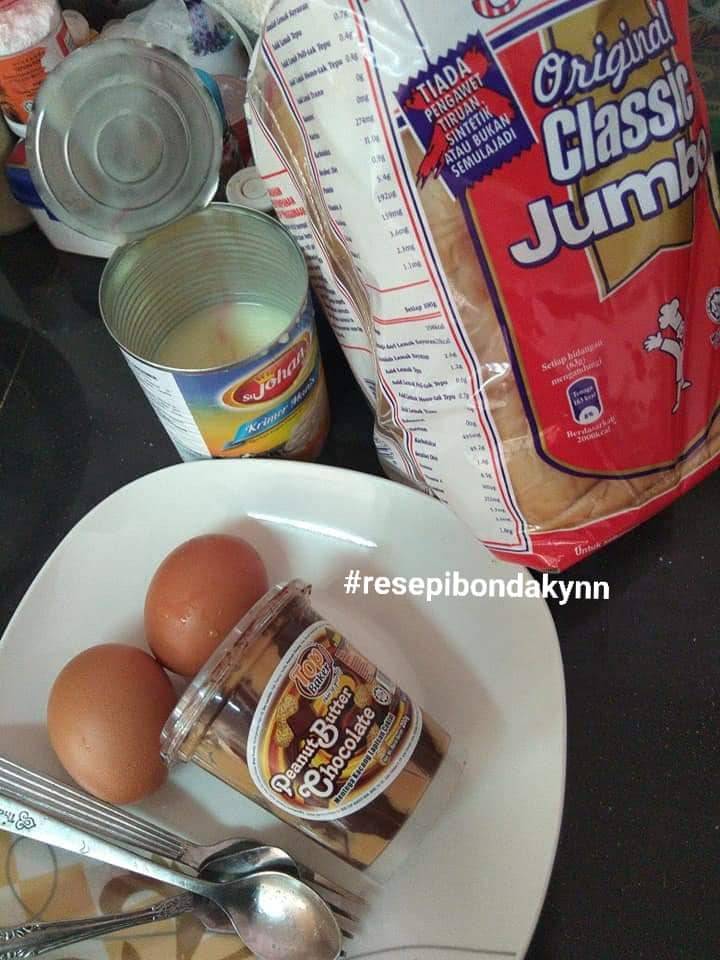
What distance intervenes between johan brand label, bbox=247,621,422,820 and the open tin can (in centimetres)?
21

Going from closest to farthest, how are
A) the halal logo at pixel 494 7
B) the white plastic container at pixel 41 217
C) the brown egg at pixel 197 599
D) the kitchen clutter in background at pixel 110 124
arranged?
the halal logo at pixel 494 7 → the brown egg at pixel 197 599 → the kitchen clutter in background at pixel 110 124 → the white plastic container at pixel 41 217

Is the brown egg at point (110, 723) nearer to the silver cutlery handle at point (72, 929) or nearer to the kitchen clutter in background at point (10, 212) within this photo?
the silver cutlery handle at point (72, 929)

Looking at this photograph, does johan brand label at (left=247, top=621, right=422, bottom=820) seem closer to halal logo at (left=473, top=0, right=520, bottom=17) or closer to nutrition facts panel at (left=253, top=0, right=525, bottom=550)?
nutrition facts panel at (left=253, top=0, right=525, bottom=550)

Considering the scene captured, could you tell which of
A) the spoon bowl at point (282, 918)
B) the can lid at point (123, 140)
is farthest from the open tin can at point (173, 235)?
the spoon bowl at point (282, 918)

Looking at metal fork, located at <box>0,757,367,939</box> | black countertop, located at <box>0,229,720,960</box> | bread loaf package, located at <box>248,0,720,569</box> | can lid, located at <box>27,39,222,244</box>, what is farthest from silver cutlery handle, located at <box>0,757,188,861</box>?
can lid, located at <box>27,39,222,244</box>

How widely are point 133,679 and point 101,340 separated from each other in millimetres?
433

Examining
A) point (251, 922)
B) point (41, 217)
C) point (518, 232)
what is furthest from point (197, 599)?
point (41, 217)

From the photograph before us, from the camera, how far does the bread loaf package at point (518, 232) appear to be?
471mm

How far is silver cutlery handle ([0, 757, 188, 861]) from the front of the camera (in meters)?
0.54

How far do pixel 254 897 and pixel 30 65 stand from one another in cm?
73

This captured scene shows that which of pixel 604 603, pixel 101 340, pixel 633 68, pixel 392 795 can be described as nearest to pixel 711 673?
pixel 604 603

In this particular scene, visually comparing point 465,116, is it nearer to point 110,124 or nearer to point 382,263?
point 382,263

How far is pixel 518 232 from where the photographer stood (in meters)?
0.51

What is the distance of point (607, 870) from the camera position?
1.81ft
